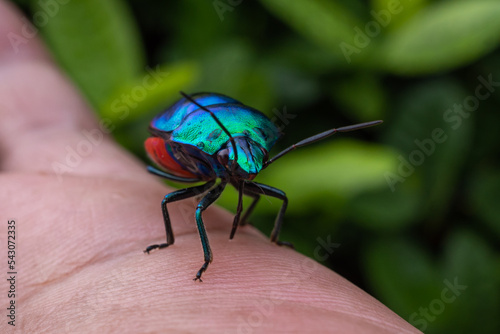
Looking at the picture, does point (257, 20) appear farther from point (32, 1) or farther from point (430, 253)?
point (430, 253)

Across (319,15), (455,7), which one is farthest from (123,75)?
(455,7)

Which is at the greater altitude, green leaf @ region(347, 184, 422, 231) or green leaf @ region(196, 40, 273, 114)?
green leaf @ region(196, 40, 273, 114)

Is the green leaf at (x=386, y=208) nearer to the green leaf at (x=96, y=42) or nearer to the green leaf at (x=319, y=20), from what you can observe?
the green leaf at (x=319, y=20)

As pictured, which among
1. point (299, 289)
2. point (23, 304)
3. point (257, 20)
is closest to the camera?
point (299, 289)

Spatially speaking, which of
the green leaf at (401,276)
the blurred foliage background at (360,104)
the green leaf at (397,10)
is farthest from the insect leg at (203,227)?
the green leaf at (397,10)

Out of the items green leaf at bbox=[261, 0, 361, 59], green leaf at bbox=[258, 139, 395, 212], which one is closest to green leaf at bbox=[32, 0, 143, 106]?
green leaf at bbox=[261, 0, 361, 59]

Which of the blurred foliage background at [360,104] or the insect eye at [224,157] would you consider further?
the blurred foliage background at [360,104]

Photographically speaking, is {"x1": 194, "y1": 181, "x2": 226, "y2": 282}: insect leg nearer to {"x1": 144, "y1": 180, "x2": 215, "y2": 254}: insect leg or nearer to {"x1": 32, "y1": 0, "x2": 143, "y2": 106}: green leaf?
{"x1": 144, "y1": 180, "x2": 215, "y2": 254}: insect leg
